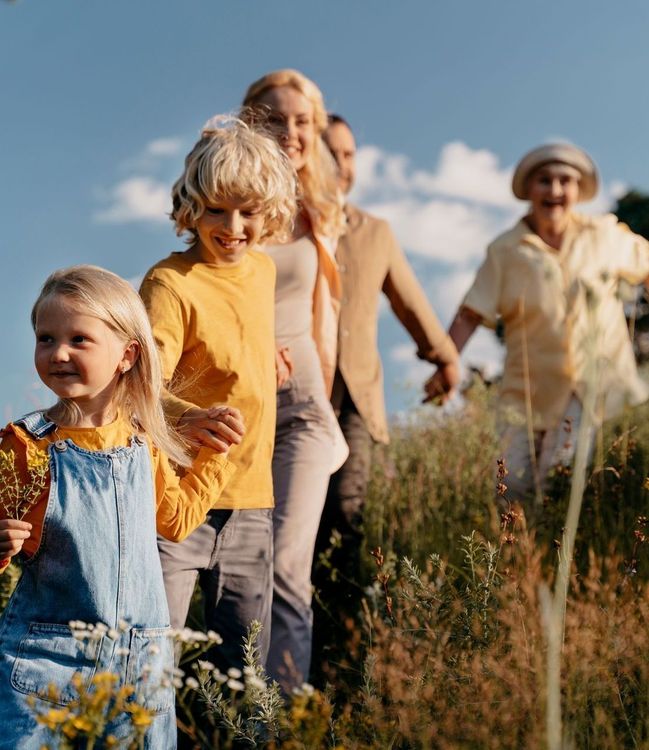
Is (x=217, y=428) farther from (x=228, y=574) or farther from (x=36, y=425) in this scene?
(x=228, y=574)

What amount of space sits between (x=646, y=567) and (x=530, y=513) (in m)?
1.04

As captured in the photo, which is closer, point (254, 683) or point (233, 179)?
point (254, 683)

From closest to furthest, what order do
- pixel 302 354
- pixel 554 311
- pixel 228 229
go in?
pixel 228 229
pixel 302 354
pixel 554 311

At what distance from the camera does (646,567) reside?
3.78 metres

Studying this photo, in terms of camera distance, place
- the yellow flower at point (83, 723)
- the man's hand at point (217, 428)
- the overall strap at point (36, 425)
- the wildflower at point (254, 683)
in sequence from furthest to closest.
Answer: the man's hand at point (217, 428)
the overall strap at point (36, 425)
the wildflower at point (254, 683)
the yellow flower at point (83, 723)

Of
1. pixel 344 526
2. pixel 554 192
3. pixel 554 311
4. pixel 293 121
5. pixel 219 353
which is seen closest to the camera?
pixel 219 353

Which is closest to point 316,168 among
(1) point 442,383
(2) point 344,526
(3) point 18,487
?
(1) point 442,383

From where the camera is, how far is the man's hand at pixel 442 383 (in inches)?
205

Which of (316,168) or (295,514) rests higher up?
(316,168)

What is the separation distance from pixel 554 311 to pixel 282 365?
2.34m

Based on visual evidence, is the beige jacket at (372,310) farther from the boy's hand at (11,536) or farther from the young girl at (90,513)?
the boy's hand at (11,536)

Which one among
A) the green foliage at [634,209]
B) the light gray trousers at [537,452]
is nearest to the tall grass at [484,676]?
the light gray trousers at [537,452]

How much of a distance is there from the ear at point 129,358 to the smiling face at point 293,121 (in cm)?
168

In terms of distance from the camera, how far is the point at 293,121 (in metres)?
4.34
